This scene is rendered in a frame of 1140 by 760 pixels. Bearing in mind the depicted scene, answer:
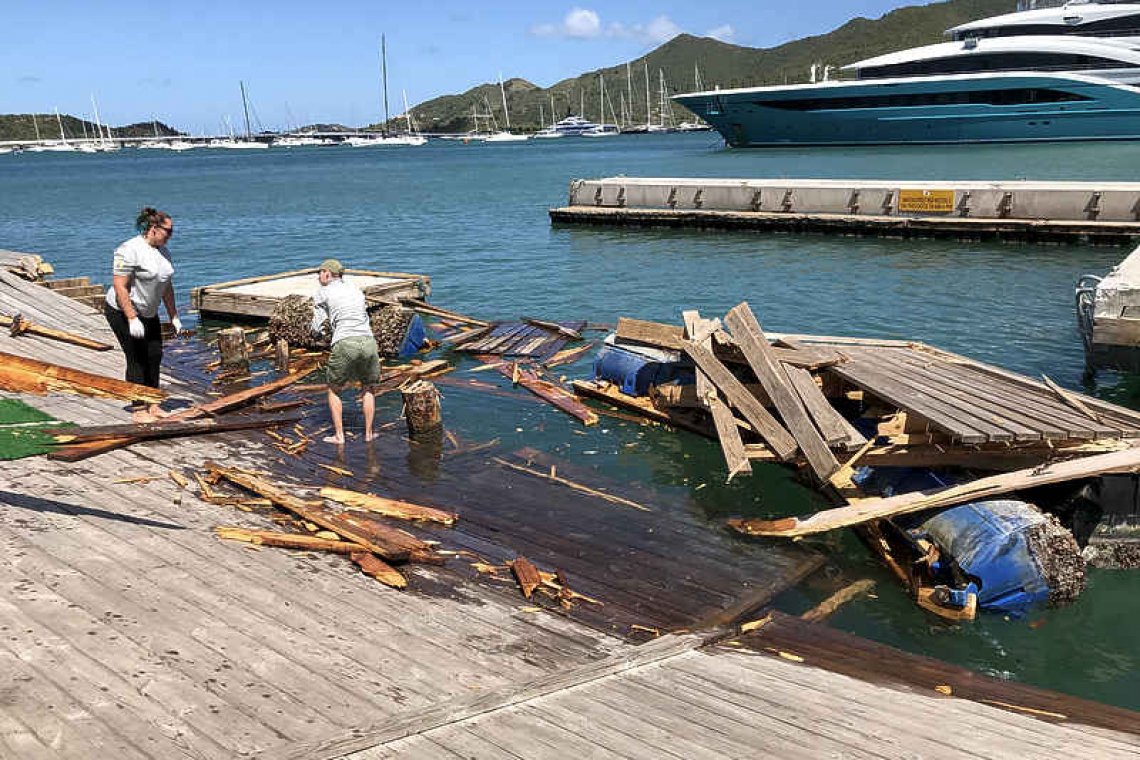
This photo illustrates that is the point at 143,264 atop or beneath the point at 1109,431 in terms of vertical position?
atop

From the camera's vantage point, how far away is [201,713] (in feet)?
14.7

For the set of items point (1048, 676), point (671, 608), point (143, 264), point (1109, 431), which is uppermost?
point (143, 264)

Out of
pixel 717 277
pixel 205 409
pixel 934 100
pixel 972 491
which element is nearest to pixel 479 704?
pixel 972 491

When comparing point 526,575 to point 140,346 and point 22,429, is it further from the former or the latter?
point 22,429

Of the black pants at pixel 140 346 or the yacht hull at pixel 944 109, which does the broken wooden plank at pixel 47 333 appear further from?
the yacht hull at pixel 944 109

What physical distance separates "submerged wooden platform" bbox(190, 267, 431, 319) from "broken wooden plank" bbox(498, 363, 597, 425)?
509 centimetres

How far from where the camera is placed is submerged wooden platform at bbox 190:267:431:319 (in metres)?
19.4

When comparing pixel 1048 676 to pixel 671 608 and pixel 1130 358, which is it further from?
pixel 1130 358

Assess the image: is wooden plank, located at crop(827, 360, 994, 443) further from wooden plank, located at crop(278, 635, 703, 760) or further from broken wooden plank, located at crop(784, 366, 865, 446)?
wooden plank, located at crop(278, 635, 703, 760)

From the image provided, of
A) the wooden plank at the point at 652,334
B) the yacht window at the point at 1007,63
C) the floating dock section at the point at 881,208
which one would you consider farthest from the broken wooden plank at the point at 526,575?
the yacht window at the point at 1007,63

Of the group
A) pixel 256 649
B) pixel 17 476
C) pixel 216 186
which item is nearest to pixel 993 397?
pixel 256 649

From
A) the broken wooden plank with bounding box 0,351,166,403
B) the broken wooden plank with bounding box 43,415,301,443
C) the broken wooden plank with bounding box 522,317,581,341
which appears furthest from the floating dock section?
the broken wooden plank with bounding box 0,351,166,403

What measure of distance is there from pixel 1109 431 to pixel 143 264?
413 inches

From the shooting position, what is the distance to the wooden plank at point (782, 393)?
908 centimetres
